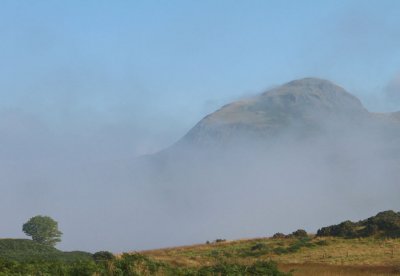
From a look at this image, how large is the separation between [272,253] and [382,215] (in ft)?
73.7

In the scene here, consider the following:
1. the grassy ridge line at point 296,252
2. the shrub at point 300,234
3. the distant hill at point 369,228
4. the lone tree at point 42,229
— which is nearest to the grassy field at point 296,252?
the grassy ridge line at point 296,252

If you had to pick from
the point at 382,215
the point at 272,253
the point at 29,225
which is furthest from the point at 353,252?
the point at 29,225

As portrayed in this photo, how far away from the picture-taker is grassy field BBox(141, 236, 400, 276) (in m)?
45.2

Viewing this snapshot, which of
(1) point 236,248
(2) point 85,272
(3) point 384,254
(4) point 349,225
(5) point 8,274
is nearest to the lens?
(5) point 8,274

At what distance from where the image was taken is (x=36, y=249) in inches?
2037

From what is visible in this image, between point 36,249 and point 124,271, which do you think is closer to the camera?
point 124,271

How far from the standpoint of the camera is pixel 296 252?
178 ft

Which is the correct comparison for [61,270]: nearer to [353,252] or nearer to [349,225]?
[353,252]

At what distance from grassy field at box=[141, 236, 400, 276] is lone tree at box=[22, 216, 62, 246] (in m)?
34.1

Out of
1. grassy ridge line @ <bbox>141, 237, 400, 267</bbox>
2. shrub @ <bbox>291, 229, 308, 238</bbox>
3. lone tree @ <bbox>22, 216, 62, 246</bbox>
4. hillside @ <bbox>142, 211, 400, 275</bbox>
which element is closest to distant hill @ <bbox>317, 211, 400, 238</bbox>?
hillside @ <bbox>142, 211, 400, 275</bbox>

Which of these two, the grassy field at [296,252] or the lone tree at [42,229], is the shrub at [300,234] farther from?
the lone tree at [42,229]

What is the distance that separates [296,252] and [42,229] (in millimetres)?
52228

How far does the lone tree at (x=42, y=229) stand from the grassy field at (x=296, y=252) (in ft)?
112

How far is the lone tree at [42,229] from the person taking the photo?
89.4 metres
